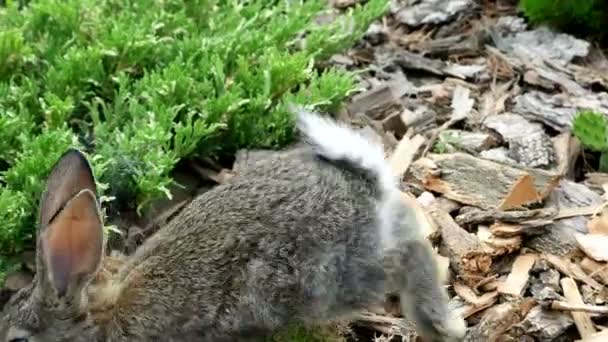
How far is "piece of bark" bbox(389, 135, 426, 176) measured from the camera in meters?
5.15

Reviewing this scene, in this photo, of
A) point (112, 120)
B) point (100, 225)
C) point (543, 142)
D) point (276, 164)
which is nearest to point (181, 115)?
point (112, 120)

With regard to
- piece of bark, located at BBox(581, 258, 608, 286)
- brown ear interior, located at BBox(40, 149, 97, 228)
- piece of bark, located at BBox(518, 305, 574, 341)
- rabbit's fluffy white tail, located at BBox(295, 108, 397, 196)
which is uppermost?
brown ear interior, located at BBox(40, 149, 97, 228)

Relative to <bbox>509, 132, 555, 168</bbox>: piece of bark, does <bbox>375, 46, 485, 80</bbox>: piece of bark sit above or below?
above

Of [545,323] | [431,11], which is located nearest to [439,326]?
[545,323]

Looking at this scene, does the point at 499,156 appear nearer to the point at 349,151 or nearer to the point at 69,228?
the point at 349,151

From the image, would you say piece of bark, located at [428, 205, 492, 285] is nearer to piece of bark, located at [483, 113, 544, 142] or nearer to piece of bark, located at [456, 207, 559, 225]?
piece of bark, located at [456, 207, 559, 225]

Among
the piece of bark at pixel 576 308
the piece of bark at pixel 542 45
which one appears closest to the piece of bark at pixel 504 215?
the piece of bark at pixel 576 308

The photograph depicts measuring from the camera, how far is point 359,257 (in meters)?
4.08

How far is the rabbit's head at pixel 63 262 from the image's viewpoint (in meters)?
3.89

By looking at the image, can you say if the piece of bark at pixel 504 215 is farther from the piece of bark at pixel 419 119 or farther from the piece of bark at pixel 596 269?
the piece of bark at pixel 419 119

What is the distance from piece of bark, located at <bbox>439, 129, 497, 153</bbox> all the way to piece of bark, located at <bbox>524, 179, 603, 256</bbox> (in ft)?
1.45

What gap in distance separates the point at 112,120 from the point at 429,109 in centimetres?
157

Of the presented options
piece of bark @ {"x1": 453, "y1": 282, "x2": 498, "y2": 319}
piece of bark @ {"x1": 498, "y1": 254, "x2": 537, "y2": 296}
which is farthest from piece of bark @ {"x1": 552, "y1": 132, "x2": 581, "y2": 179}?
piece of bark @ {"x1": 453, "y1": 282, "x2": 498, "y2": 319}

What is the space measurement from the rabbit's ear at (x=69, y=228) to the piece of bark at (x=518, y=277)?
154 cm
